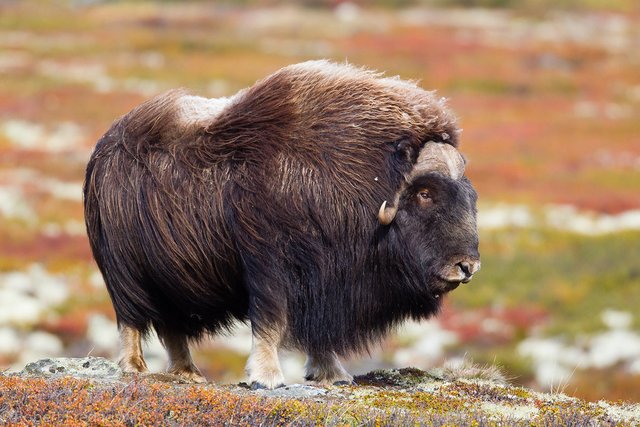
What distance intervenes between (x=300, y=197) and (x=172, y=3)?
67.9 meters

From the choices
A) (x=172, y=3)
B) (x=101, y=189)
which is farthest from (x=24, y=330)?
(x=172, y=3)

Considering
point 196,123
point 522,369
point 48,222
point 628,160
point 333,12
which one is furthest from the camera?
point 333,12

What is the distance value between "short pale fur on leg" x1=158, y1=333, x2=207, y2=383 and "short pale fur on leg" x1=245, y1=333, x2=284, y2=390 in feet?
2.60

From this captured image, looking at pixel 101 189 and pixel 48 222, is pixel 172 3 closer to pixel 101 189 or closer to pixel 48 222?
pixel 48 222

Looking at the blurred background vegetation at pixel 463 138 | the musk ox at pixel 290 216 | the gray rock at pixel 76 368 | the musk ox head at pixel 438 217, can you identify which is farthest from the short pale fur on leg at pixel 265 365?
the blurred background vegetation at pixel 463 138

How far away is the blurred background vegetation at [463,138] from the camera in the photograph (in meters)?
16.2

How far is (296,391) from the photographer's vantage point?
18.2ft

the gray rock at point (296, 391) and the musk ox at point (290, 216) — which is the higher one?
the musk ox at point (290, 216)

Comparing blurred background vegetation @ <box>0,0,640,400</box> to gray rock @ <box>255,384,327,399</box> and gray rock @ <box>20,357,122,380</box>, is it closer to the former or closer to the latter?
gray rock @ <box>20,357,122,380</box>

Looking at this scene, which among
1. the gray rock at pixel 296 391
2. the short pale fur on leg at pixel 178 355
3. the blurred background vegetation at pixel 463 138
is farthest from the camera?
the blurred background vegetation at pixel 463 138

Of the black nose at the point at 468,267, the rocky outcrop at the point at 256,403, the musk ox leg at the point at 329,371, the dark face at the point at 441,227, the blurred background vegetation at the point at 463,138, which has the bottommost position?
the rocky outcrop at the point at 256,403

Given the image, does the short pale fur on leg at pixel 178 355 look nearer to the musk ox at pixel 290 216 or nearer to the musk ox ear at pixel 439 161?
the musk ox at pixel 290 216

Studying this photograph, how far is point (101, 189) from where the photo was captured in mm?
6344

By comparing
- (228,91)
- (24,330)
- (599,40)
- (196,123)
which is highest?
(599,40)
